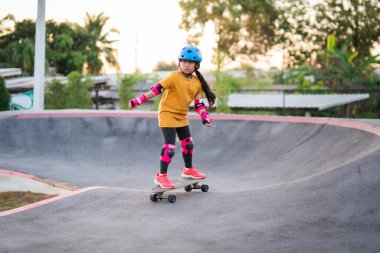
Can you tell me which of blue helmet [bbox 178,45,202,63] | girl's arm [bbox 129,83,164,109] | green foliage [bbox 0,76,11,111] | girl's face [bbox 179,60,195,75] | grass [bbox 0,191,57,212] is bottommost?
grass [bbox 0,191,57,212]

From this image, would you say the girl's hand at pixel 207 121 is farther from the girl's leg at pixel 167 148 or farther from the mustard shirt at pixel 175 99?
the girl's leg at pixel 167 148

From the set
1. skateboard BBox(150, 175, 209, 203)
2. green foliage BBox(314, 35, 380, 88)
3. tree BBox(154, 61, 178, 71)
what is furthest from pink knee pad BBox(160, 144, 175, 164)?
tree BBox(154, 61, 178, 71)

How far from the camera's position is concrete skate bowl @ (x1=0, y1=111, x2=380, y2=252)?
15.0ft

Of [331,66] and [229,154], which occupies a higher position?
[331,66]

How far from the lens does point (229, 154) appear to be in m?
10.6

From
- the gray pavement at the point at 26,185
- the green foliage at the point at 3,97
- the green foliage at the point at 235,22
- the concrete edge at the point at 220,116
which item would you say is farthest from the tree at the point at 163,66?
the gray pavement at the point at 26,185

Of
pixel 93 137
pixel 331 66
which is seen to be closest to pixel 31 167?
pixel 93 137

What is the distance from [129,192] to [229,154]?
450 centimetres

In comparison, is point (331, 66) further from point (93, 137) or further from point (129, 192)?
point (129, 192)

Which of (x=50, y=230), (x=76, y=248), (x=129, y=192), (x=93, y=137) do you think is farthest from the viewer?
(x=93, y=137)

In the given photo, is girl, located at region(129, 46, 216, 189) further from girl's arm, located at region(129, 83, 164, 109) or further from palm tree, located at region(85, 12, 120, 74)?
palm tree, located at region(85, 12, 120, 74)

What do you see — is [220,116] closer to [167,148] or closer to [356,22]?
[167,148]

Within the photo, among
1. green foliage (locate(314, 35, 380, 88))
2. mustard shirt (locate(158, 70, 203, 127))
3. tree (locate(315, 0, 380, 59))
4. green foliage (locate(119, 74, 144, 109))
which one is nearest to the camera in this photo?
mustard shirt (locate(158, 70, 203, 127))

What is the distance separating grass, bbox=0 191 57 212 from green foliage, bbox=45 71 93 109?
11919mm
